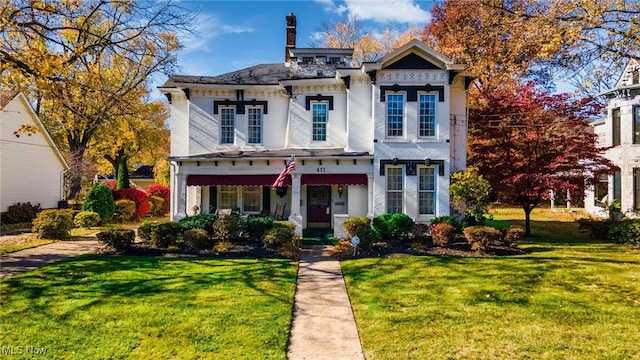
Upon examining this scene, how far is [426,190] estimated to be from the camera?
1725 cm

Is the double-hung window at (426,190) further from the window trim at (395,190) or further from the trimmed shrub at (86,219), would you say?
the trimmed shrub at (86,219)

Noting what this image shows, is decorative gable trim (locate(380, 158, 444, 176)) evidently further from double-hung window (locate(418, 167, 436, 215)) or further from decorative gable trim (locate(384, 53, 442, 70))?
decorative gable trim (locate(384, 53, 442, 70))

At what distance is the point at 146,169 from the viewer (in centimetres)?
5231

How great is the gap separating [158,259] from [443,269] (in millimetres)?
9117

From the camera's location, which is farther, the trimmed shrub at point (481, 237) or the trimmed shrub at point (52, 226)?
the trimmed shrub at point (52, 226)

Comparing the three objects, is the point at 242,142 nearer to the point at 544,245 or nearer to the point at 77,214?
the point at 77,214

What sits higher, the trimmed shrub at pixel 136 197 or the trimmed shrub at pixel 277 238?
the trimmed shrub at pixel 136 197

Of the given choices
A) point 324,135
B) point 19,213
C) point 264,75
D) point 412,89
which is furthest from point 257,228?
point 19,213

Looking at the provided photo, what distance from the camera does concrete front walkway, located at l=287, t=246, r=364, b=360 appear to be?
642cm

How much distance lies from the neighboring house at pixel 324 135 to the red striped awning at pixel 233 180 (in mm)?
50

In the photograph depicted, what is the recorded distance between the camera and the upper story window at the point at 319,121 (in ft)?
62.0

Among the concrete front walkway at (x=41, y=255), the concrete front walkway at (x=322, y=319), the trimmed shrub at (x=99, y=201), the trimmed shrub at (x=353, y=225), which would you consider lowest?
the concrete front walkway at (x=322, y=319)

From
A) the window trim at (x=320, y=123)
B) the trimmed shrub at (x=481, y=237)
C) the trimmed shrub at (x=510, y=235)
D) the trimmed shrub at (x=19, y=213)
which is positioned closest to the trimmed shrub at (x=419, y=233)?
the trimmed shrub at (x=481, y=237)

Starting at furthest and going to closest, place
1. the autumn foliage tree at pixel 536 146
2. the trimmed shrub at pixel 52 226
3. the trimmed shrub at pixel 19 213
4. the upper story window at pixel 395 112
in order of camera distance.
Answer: the trimmed shrub at pixel 19 213
the upper story window at pixel 395 112
the trimmed shrub at pixel 52 226
the autumn foliage tree at pixel 536 146
